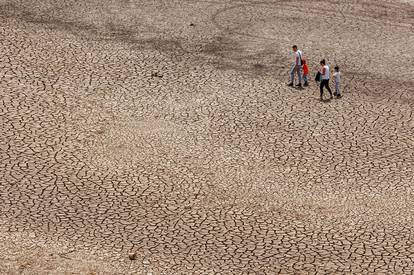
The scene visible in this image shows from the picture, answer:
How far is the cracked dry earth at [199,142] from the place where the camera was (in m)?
21.2

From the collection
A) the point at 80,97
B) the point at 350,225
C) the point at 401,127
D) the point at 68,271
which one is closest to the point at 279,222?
the point at 350,225

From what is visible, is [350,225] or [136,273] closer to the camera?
[136,273]

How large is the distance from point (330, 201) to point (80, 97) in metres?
10.9

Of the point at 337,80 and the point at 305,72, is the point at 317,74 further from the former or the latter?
the point at 337,80

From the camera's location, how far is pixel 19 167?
24656 mm

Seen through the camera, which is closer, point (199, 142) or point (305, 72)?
point (199, 142)

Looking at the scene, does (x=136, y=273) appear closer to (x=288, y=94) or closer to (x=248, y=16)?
(x=288, y=94)

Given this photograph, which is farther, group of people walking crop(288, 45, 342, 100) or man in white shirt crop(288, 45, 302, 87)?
man in white shirt crop(288, 45, 302, 87)

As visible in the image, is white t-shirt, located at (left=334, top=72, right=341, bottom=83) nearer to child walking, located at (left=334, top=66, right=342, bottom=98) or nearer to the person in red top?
child walking, located at (left=334, top=66, right=342, bottom=98)

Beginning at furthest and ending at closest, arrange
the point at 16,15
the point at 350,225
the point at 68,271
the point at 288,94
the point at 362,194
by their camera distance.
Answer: the point at 16,15 → the point at 288,94 → the point at 362,194 → the point at 350,225 → the point at 68,271

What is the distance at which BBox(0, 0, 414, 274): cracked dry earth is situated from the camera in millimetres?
21188

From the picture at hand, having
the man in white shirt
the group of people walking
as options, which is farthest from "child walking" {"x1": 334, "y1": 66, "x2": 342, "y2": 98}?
the man in white shirt

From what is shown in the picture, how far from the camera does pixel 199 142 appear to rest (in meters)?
26.8

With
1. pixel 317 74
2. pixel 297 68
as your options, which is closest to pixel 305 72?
pixel 297 68
